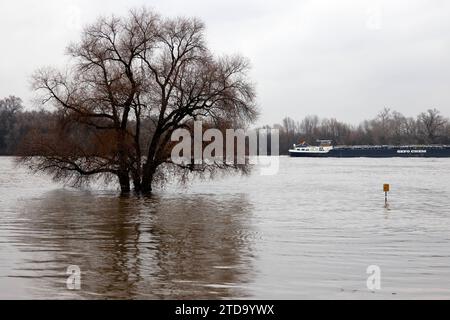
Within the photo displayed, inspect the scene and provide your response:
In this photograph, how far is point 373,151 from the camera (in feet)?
525

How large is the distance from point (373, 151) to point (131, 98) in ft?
425

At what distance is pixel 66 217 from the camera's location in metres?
24.5

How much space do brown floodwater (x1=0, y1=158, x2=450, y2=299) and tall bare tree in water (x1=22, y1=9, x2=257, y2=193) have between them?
788cm

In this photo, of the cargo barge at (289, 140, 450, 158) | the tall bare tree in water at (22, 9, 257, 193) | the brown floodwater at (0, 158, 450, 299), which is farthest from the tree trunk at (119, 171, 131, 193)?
the cargo barge at (289, 140, 450, 158)

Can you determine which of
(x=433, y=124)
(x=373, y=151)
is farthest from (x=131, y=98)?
(x=433, y=124)

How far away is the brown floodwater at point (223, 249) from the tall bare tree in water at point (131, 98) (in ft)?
25.8

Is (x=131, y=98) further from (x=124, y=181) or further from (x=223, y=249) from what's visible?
(x=223, y=249)

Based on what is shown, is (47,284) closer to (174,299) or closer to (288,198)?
(174,299)

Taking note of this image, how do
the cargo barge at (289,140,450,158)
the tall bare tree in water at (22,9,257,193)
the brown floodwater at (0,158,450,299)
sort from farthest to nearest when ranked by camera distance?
the cargo barge at (289,140,450,158)
the tall bare tree in water at (22,9,257,193)
the brown floodwater at (0,158,450,299)

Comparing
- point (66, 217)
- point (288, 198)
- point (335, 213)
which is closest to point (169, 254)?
point (66, 217)

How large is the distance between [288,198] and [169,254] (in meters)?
20.9

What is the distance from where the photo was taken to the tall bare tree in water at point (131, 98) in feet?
126

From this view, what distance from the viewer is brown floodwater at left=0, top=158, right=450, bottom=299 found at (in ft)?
38.0

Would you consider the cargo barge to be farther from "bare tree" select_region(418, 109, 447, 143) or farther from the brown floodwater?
the brown floodwater
